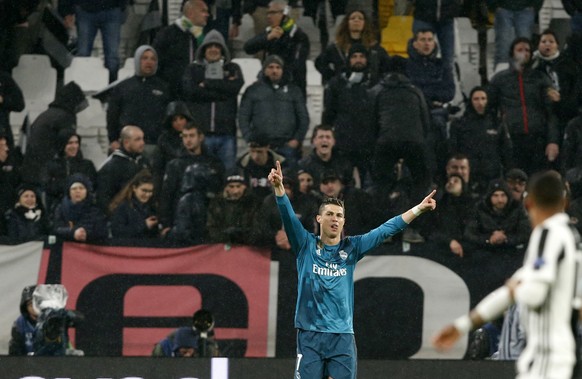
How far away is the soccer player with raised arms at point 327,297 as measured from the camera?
→ 883 centimetres

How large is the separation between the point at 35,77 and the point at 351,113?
386cm

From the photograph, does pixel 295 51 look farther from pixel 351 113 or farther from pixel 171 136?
pixel 171 136

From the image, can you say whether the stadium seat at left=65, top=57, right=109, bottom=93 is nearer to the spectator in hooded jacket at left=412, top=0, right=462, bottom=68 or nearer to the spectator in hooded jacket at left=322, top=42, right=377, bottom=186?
the spectator in hooded jacket at left=322, top=42, right=377, bottom=186

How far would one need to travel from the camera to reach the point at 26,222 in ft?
39.5

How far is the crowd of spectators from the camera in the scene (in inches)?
473

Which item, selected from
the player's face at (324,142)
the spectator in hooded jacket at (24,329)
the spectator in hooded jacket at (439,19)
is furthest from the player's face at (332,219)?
the spectator in hooded jacket at (439,19)

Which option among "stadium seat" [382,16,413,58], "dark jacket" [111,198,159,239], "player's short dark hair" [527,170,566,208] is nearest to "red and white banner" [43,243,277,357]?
"dark jacket" [111,198,159,239]

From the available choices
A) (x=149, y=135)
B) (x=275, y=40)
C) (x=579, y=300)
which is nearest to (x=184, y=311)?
(x=149, y=135)

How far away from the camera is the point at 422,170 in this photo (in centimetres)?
1271

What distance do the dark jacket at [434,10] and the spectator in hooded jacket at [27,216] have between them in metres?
4.84

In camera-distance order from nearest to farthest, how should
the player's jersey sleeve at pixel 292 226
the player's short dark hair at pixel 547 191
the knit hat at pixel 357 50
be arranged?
the player's short dark hair at pixel 547 191 < the player's jersey sleeve at pixel 292 226 < the knit hat at pixel 357 50

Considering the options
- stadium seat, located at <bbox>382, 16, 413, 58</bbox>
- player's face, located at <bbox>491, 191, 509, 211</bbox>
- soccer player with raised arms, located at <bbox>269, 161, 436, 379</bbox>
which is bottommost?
soccer player with raised arms, located at <bbox>269, 161, 436, 379</bbox>

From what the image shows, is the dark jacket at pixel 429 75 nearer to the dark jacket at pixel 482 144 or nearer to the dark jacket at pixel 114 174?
the dark jacket at pixel 482 144

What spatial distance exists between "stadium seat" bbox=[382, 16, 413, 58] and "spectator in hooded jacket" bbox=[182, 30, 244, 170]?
2.13m
